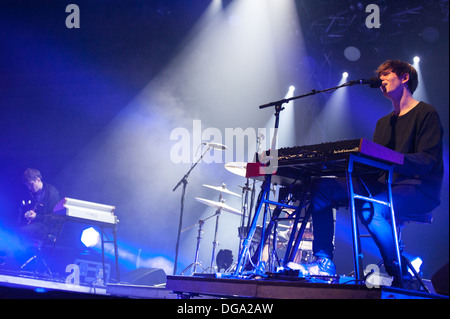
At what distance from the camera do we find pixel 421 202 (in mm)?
2768

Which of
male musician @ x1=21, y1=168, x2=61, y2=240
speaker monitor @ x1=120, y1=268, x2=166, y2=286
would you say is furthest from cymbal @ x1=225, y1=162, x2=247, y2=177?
male musician @ x1=21, y1=168, x2=61, y2=240

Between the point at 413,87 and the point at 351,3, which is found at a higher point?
the point at 351,3

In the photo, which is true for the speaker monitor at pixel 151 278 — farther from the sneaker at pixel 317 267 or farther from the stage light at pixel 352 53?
the stage light at pixel 352 53

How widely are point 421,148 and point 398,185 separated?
0.29m

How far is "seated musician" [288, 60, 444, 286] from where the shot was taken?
8.46 ft

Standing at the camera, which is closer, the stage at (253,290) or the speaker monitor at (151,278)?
the stage at (253,290)

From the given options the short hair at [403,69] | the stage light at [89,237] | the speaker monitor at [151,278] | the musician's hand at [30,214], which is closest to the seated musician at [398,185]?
the short hair at [403,69]

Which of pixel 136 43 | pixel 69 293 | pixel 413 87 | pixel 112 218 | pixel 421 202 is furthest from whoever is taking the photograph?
pixel 136 43

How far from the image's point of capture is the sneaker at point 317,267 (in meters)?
2.48

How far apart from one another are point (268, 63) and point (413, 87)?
5.81 metres

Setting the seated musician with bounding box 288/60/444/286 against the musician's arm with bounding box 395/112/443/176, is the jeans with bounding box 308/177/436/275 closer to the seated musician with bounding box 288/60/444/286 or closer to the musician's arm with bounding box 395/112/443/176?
the seated musician with bounding box 288/60/444/286

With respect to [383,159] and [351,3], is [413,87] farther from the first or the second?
[351,3]

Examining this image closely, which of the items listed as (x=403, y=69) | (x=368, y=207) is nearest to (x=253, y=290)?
(x=368, y=207)

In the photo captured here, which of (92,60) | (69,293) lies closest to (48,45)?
(92,60)
